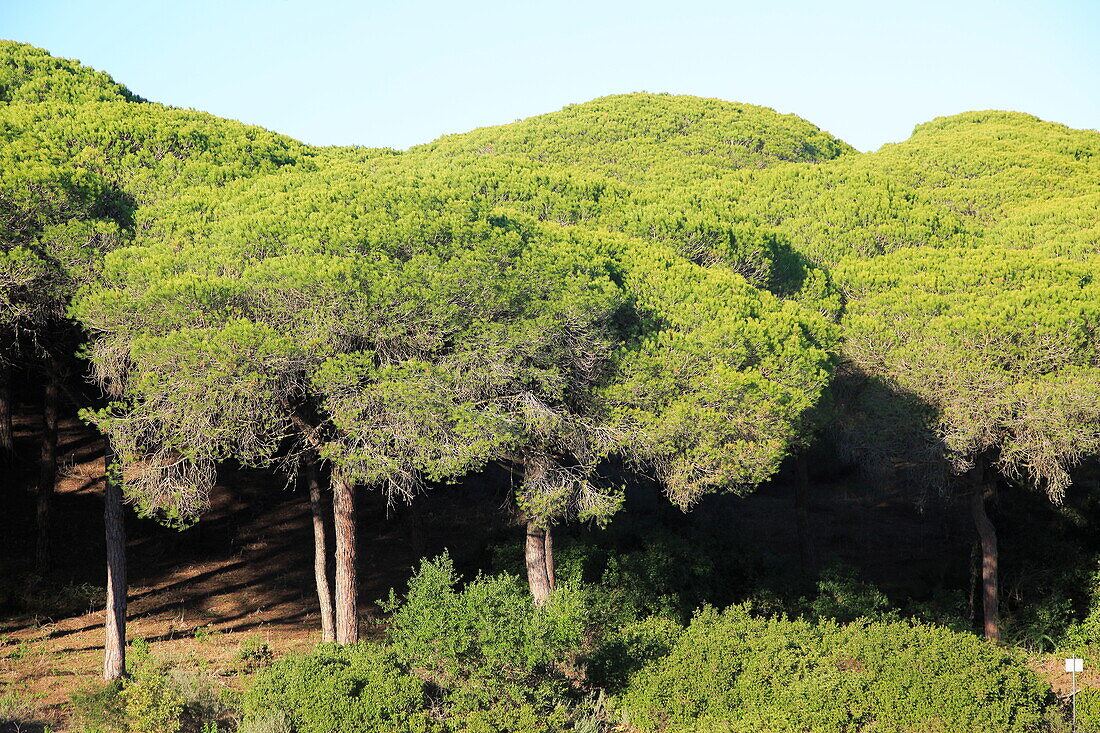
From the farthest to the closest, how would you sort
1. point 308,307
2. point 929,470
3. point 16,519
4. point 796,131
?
point 796,131
point 16,519
point 929,470
point 308,307

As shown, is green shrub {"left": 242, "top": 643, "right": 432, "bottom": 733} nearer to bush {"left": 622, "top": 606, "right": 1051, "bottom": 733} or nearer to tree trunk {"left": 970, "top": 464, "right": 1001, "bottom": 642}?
bush {"left": 622, "top": 606, "right": 1051, "bottom": 733}

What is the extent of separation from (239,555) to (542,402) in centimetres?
1093

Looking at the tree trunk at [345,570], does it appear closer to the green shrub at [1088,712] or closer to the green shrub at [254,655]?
the green shrub at [254,655]

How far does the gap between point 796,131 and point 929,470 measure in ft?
45.3

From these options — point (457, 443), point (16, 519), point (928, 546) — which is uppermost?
point (457, 443)

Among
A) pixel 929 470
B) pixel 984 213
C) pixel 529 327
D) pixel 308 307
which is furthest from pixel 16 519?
pixel 984 213

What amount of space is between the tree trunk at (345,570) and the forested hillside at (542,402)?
0.18ft

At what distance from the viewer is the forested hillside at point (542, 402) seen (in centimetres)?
1188

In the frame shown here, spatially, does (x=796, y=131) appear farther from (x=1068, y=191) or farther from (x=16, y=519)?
(x=16, y=519)

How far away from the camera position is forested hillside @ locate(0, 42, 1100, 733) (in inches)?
468

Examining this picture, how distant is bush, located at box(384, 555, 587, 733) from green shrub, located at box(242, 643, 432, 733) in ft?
1.50

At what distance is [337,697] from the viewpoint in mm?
10898

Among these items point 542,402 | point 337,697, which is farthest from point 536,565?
point 337,697

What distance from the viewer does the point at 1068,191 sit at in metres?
21.7
